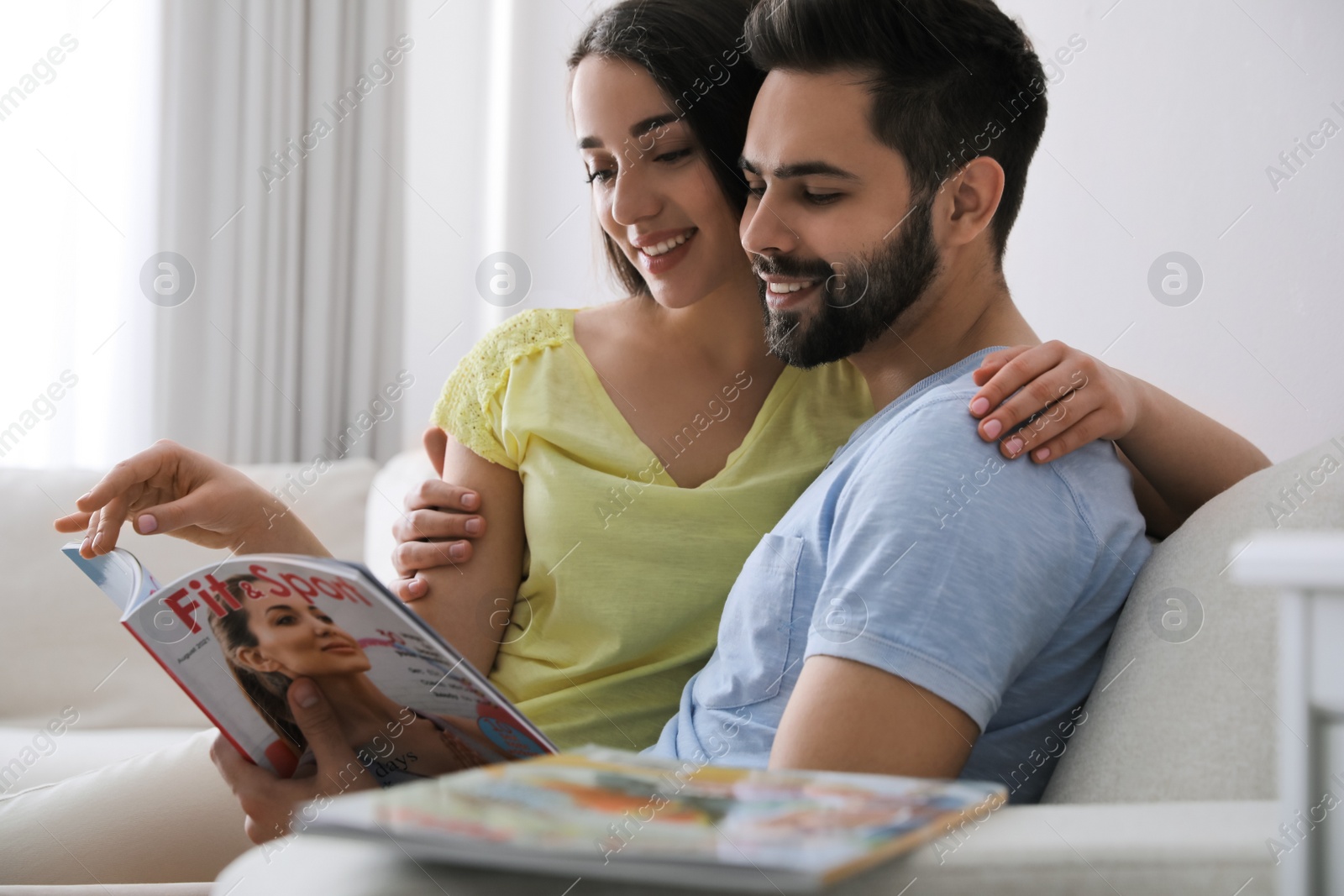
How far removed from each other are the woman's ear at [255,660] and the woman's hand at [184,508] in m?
0.27

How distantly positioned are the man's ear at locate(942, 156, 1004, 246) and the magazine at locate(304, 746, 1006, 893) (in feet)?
2.04

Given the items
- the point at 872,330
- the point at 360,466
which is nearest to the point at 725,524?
the point at 872,330

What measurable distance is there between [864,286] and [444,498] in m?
0.54

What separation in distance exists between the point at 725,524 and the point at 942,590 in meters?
0.46

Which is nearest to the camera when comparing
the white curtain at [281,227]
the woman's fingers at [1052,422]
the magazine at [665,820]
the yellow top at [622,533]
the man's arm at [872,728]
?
the magazine at [665,820]

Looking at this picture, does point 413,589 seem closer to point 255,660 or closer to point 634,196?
point 255,660

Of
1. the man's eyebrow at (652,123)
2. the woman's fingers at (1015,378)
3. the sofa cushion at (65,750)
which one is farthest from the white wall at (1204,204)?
the sofa cushion at (65,750)

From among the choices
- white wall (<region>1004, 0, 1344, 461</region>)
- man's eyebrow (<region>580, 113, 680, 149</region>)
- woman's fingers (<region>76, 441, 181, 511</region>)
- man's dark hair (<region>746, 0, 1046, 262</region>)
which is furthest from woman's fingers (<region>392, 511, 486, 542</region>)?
white wall (<region>1004, 0, 1344, 461</region>)

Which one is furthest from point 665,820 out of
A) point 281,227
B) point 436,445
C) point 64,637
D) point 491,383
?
point 281,227

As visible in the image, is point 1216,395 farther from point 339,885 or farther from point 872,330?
point 339,885

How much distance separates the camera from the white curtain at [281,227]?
2.63m

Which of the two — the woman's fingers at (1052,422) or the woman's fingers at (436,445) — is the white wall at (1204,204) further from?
the woman's fingers at (436,445)

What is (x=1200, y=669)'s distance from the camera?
771 millimetres

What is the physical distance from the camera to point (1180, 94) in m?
1.27
